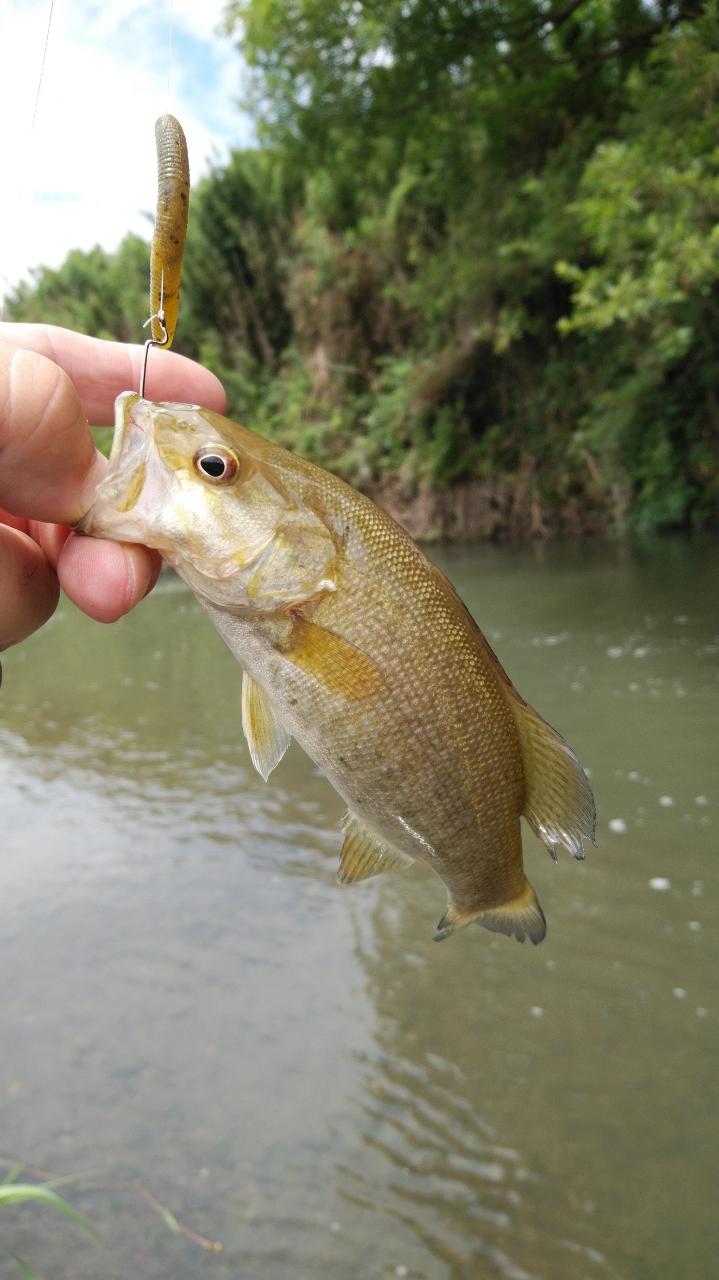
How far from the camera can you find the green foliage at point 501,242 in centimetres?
1068

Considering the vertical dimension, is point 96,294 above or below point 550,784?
above

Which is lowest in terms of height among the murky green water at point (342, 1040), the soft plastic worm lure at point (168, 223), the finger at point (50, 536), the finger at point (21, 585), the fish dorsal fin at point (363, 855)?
the murky green water at point (342, 1040)

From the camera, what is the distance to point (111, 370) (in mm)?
1708

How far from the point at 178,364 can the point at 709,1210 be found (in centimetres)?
339

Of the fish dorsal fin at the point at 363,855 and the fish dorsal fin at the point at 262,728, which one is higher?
the fish dorsal fin at the point at 262,728

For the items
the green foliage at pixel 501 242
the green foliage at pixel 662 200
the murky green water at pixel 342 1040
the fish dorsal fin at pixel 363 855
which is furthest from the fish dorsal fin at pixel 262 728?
the green foliage at pixel 501 242

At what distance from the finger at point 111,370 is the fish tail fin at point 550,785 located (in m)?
0.97

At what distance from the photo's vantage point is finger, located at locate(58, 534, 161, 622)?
4.70 ft

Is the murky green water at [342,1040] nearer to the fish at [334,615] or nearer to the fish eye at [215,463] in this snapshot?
the fish at [334,615]

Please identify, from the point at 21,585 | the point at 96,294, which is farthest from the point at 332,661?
the point at 96,294

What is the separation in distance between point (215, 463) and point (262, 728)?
0.54m

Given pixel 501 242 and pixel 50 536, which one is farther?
pixel 501 242

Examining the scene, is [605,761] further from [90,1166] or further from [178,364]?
[178,364]

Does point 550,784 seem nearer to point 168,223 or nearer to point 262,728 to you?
point 262,728
